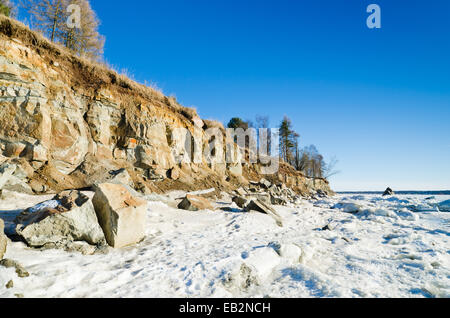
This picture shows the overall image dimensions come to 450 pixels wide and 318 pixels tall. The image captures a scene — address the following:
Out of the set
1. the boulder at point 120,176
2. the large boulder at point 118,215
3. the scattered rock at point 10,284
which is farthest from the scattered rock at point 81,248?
the boulder at point 120,176

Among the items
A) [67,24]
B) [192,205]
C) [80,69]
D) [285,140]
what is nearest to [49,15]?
[67,24]

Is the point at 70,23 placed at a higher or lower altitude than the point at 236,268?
higher

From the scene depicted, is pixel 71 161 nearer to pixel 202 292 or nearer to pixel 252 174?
pixel 202 292

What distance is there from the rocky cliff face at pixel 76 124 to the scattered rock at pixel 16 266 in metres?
3.34

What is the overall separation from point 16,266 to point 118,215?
131 centimetres

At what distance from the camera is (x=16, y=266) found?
2.38 metres

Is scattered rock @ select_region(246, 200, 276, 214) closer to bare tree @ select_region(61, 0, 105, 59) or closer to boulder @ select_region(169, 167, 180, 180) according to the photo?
boulder @ select_region(169, 167, 180, 180)

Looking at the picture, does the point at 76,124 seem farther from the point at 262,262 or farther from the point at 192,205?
the point at 262,262

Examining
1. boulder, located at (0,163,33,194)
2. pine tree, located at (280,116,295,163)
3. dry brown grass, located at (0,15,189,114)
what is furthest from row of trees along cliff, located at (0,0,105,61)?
pine tree, located at (280,116,295,163)

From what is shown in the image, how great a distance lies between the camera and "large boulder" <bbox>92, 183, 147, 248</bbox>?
11.6 ft

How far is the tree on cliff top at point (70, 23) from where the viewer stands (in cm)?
1445

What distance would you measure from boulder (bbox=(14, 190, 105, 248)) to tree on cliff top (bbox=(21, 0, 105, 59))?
15204mm
